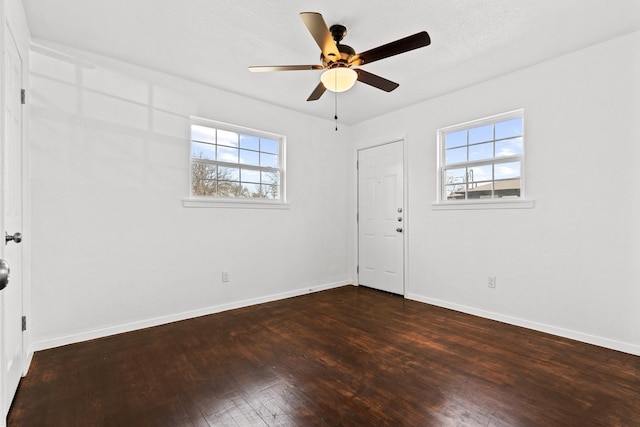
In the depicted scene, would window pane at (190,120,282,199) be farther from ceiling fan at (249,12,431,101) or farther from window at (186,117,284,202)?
ceiling fan at (249,12,431,101)

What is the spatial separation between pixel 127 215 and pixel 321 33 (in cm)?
239

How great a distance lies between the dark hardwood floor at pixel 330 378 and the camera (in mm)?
1714

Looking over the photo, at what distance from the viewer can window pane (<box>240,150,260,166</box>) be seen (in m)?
3.87

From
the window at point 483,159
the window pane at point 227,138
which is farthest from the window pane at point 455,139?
the window pane at point 227,138

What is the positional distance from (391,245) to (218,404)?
3082 mm

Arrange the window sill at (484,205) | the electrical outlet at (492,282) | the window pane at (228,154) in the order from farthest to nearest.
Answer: the window pane at (228,154) < the electrical outlet at (492,282) < the window sill at (484,205)

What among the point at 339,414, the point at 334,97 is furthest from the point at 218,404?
the point at 334,97

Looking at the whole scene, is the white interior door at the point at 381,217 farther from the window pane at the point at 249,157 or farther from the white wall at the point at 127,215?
the window pane at the point at 249,157

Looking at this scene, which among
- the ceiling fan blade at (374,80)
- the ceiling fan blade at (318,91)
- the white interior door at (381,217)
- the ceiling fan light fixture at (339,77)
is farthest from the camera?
the white interior door at (381,217)

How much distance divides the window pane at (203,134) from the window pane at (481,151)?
298cm

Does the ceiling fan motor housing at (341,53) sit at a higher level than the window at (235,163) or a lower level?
higher

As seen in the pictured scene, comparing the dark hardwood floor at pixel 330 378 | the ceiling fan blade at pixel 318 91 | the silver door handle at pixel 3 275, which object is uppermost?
the ceiling fan blade at pixel 318 91

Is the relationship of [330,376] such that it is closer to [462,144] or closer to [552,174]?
[552,174]

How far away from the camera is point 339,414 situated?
1723mm
